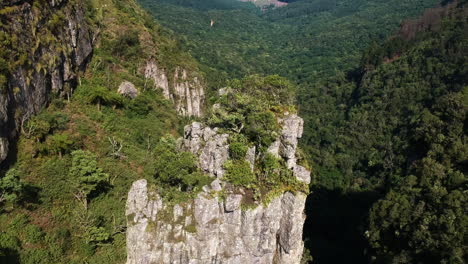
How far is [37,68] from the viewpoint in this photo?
29.2 meters

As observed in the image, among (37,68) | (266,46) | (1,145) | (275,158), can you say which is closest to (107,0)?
(37,68)

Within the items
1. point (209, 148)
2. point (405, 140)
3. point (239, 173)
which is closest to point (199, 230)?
point (239, 173)

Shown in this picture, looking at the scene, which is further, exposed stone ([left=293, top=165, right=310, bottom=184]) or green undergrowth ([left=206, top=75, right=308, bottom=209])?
exposed stone ([left=293, top=165, right=310, bottom=184])

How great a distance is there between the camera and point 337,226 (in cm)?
5334

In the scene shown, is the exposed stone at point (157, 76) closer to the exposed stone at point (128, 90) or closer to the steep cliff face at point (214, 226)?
the exposed stone at point (128, 90)

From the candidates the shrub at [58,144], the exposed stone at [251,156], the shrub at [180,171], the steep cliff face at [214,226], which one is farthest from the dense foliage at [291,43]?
the steep cliff face at [214,226]

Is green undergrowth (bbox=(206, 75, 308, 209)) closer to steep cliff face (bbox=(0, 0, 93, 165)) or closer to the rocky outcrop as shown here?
steep cliff face (bbox=(0, 0, 93, 165))

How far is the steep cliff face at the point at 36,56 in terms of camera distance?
25094mm

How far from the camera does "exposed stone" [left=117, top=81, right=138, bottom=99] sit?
134ft

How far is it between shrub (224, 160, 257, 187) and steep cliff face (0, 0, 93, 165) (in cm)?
1640

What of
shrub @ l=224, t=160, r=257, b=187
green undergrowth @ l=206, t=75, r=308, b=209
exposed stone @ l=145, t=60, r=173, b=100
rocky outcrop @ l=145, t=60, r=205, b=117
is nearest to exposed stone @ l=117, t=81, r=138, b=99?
rocky outcrop @ l=145, t=60, r=205, b=117

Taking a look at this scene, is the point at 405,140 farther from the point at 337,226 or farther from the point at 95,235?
the point at 95,235

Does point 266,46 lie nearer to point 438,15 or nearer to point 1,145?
point 438,15

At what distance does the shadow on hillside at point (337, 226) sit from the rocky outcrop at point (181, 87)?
27.1m
